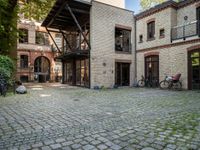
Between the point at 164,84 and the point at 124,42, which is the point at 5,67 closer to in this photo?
the point at 124,42

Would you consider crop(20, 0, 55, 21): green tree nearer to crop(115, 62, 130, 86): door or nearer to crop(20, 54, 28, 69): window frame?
crop(20, 54, 28, 69): window frame

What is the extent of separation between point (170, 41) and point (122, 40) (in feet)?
15.2

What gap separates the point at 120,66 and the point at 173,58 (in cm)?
476

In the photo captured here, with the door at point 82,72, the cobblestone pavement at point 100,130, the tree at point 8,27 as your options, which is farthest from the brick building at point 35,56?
the cobblestone pavement at point 100,130

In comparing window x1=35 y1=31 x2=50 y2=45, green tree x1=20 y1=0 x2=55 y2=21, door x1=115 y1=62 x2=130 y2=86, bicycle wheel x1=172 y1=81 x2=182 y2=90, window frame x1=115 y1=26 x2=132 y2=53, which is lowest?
bicycle wheel x1=172 y1=81 x2=182 y2=90

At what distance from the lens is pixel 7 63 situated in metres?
11.6

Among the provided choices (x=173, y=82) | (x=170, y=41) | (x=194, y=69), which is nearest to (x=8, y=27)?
(x=170, y=41)

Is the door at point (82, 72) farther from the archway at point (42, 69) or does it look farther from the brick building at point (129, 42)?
the archway at point (42, 69)

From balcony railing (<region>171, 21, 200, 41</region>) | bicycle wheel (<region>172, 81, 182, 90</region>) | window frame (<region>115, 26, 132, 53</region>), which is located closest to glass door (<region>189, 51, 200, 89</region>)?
bicycle wheel (<region>172, 81, 182, 90</region>)

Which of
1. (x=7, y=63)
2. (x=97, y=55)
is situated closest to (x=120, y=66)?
(x=97, y=55)

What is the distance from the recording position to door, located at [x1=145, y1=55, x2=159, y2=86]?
1652 cm

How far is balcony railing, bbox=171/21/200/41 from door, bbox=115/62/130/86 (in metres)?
4.99

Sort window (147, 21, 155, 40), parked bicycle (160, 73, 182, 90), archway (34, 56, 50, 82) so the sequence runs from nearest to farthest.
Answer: parked bicycle (160, 73, 182, 90), window (147, 21, 155, 40), archway (34, 56, 50, 82)

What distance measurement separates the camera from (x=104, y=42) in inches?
636
